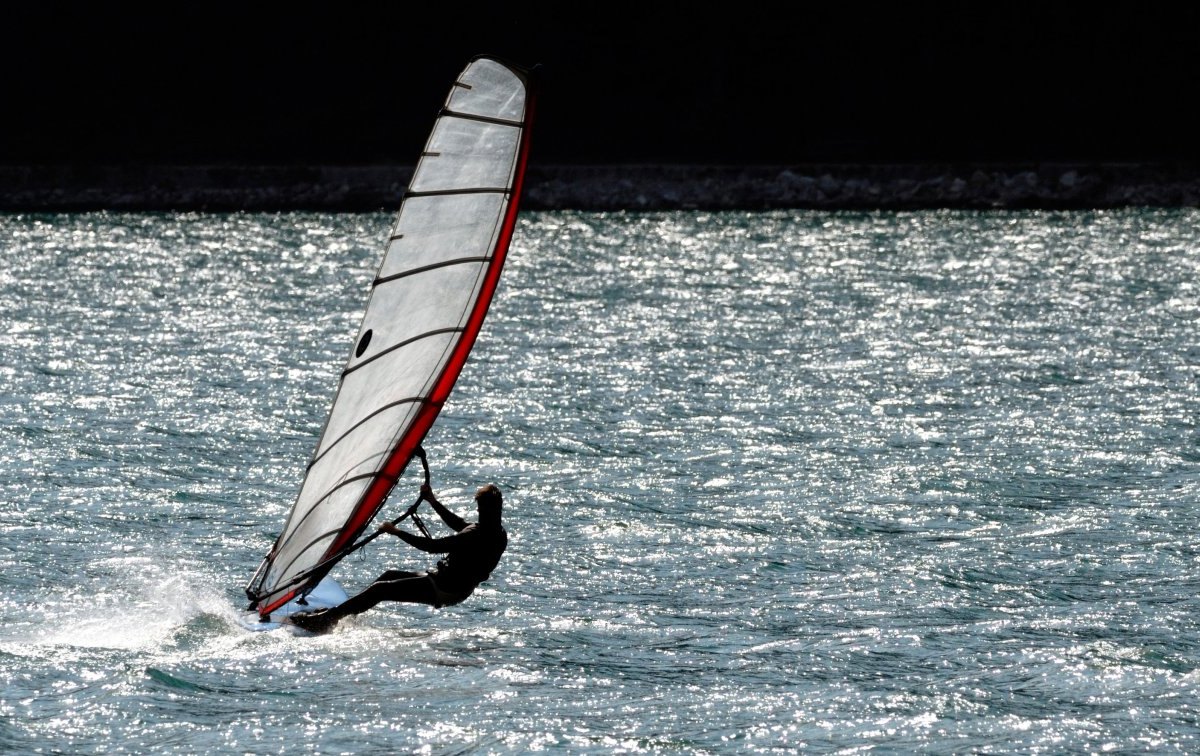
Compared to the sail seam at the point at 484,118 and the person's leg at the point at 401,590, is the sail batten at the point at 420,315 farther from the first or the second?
the person's leg at the point at 401,590

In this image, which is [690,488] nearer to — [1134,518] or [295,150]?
[1134,518]

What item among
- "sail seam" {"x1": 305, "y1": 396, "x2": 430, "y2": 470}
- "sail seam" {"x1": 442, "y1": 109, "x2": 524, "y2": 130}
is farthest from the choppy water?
"sail seam" {"x1": 442, "y1": 109, "x2": 524, "y2": 130}

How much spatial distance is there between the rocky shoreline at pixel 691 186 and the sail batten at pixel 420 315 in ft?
128

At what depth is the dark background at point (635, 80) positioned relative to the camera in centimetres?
5500

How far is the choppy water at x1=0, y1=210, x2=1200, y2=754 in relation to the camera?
36.2 ft

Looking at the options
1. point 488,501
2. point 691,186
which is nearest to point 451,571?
point 488,501

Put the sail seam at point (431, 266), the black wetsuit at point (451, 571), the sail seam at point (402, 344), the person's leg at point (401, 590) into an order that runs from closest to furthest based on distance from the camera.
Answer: the sail seam at point (402, 344)
the sail seam at point (431, 266)
the black wetsuit at point (451, 571)
the person's leg at point (401, 590)

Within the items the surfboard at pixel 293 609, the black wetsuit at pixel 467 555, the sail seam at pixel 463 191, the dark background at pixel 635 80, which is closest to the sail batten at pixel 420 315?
the sail seam at pixel 463 191

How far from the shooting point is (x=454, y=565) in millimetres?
11734

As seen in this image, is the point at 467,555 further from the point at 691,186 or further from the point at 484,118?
the point at 691,186

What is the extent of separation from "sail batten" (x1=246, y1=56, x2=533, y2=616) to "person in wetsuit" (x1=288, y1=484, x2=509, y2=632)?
504mm

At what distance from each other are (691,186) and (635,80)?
268 inches

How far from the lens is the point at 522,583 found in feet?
46.4

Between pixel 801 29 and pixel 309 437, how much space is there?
40733 millimetres
